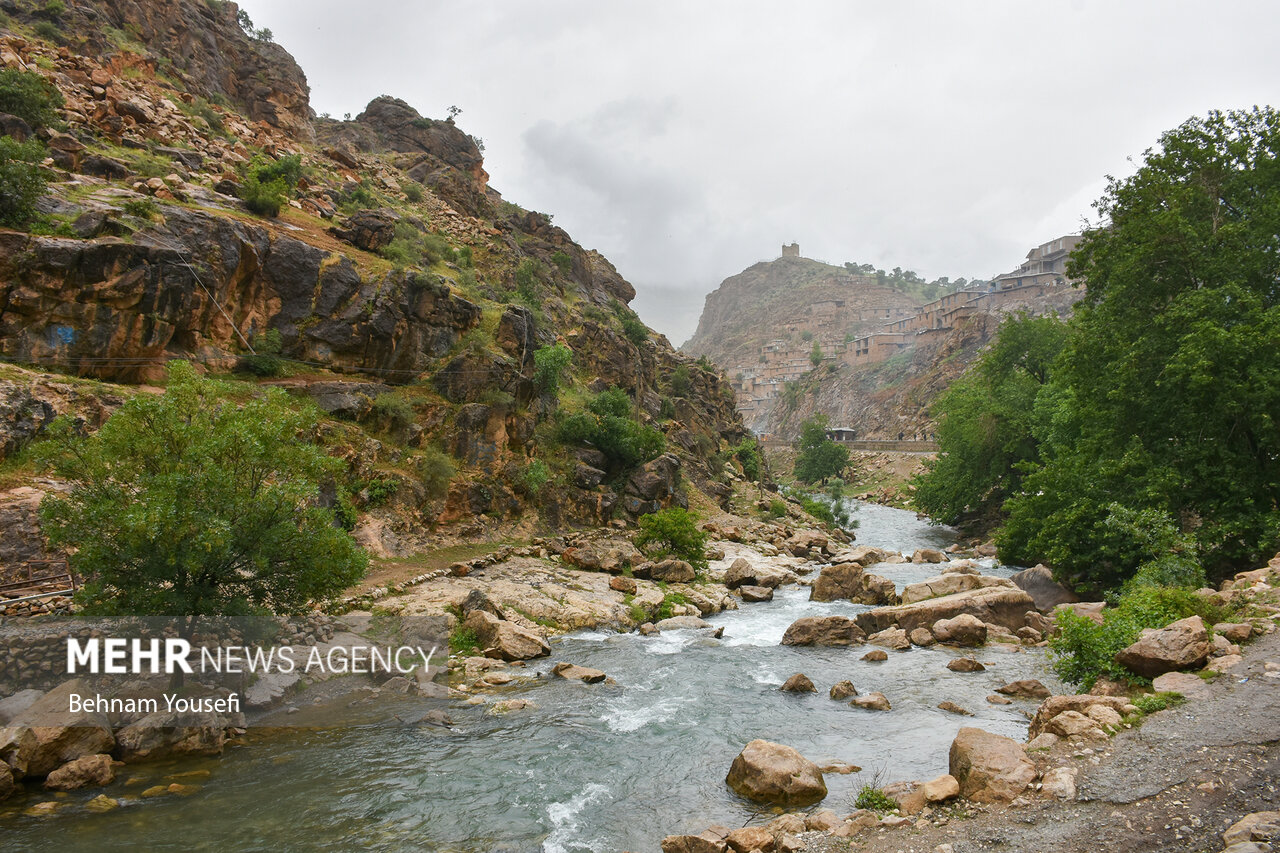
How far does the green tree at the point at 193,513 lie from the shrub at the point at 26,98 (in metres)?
20.4

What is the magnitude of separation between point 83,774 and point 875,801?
431 inches

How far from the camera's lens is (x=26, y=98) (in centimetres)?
2359

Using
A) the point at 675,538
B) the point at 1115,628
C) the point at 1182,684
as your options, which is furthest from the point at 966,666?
the point at 675,538

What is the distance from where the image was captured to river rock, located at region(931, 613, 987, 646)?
17.3 m

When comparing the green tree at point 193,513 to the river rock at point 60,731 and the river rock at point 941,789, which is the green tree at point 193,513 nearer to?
the river rock at point 60,731

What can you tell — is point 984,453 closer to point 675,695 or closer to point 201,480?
point 675,695

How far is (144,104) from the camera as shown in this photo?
30984mm

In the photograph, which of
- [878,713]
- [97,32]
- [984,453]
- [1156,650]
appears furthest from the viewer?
[984,453]

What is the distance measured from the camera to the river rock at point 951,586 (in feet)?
69.7

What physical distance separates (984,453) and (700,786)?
37.2 m

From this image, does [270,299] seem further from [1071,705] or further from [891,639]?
[1071,705]

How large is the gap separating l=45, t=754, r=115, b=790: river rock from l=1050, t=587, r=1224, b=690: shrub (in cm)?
1511

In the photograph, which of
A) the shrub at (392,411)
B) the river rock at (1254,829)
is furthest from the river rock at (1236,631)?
the shrub at (392,411)

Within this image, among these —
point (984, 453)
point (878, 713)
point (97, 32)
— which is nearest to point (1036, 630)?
point (878, 713)
